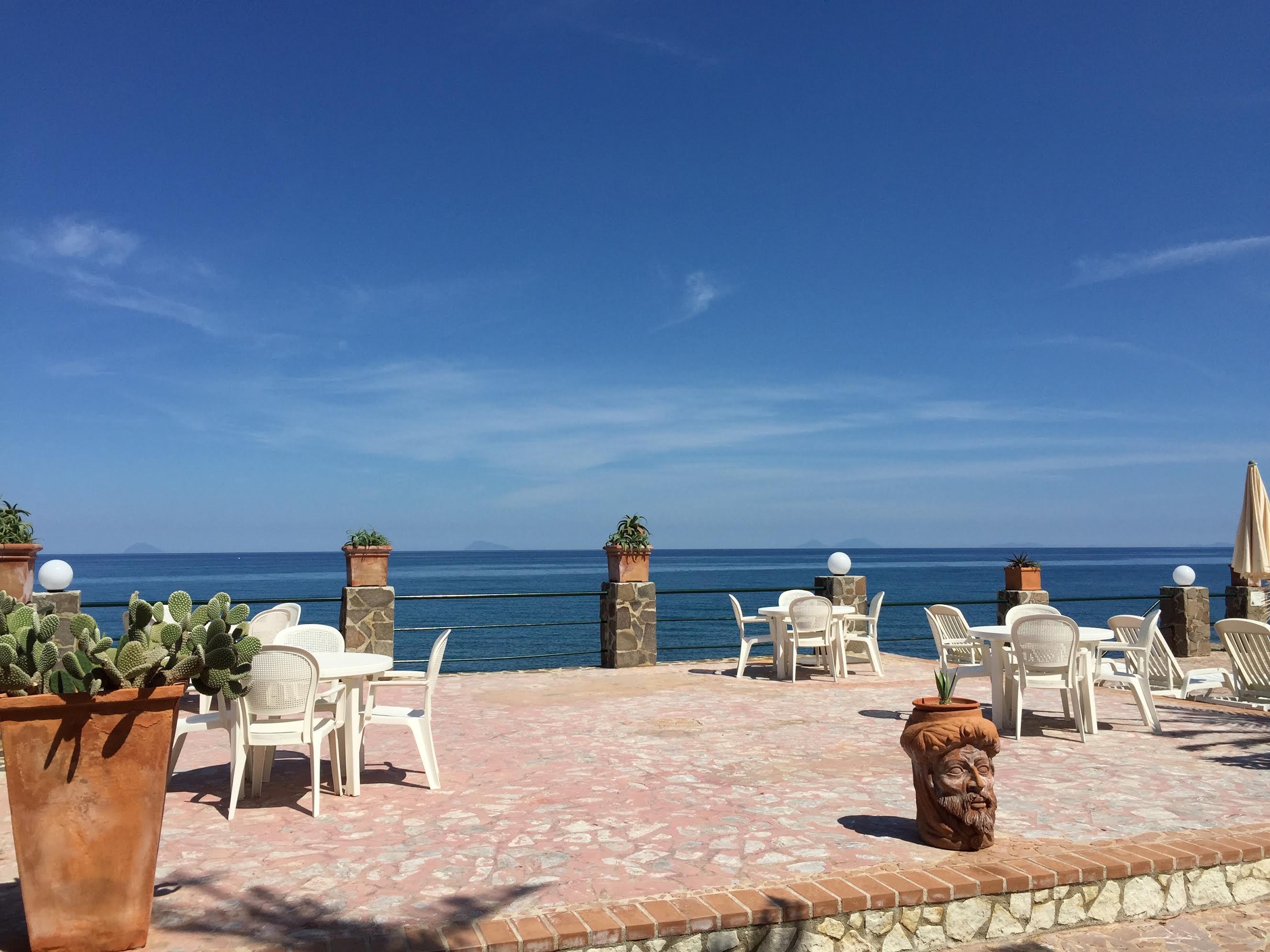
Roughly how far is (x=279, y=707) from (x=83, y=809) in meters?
1.61

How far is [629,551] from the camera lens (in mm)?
10023

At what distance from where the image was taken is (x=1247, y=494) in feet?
34.6

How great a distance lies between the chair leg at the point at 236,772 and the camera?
4.17 meters

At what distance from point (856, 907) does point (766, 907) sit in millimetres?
333

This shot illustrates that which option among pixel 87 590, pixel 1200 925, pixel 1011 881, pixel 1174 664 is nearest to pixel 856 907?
pixel 1011 881

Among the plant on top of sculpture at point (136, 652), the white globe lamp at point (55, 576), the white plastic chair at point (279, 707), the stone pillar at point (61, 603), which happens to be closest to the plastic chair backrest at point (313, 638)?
the white plastic chair at point (279, 707)

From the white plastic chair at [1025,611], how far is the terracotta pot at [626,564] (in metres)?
4.17

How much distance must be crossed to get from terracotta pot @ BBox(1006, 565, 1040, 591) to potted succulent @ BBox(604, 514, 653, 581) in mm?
4549

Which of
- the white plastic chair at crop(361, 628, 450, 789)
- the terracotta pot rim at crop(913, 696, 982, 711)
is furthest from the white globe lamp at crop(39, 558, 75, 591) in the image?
the terracotta pot rim at crop(913, 696, 982, 711)

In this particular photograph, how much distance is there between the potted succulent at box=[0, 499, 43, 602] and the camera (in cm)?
648

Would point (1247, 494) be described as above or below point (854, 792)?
above

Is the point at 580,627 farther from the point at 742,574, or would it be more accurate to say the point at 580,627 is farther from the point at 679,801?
the point at 742,574

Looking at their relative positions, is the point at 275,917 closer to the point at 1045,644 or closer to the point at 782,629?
the point at 1045,644

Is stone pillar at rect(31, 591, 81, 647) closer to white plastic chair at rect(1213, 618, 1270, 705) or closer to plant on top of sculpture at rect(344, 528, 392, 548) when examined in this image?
plant on top of sculpture at rect(344, 528, 392, 548)
